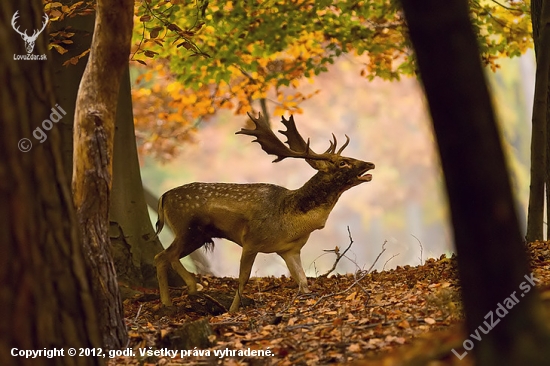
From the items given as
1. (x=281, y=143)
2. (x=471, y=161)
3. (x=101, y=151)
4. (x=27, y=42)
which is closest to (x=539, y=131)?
(x=281, y=143)

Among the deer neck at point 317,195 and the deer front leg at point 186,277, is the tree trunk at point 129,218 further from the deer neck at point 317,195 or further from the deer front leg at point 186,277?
the deer neck at point 317,195

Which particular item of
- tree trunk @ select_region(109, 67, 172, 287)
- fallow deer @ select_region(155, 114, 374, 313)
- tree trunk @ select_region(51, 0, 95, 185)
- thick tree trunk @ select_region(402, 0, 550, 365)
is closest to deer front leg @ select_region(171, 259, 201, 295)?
fallow deer @ select_region(155, 114, 374, 313)

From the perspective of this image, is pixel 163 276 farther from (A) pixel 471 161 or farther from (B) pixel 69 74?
(A) pixel 471 161

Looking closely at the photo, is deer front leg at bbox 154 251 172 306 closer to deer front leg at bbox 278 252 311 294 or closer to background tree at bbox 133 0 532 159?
deer front leg at bbox 278 252 311 294

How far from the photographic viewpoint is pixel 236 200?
7.88m

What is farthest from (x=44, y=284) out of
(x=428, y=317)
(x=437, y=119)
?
(x=428, y=317)

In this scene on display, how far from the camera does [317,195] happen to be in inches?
311

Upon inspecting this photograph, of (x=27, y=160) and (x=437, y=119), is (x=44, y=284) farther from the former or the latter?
(x=437, y=119)

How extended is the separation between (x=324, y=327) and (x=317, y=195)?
2769 millimetres

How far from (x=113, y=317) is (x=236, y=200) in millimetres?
2888

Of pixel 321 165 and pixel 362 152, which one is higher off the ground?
pixel 362 152

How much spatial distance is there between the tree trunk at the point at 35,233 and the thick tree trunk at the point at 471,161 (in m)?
1.97

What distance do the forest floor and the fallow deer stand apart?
56cm

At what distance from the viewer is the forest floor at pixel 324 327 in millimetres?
4332
